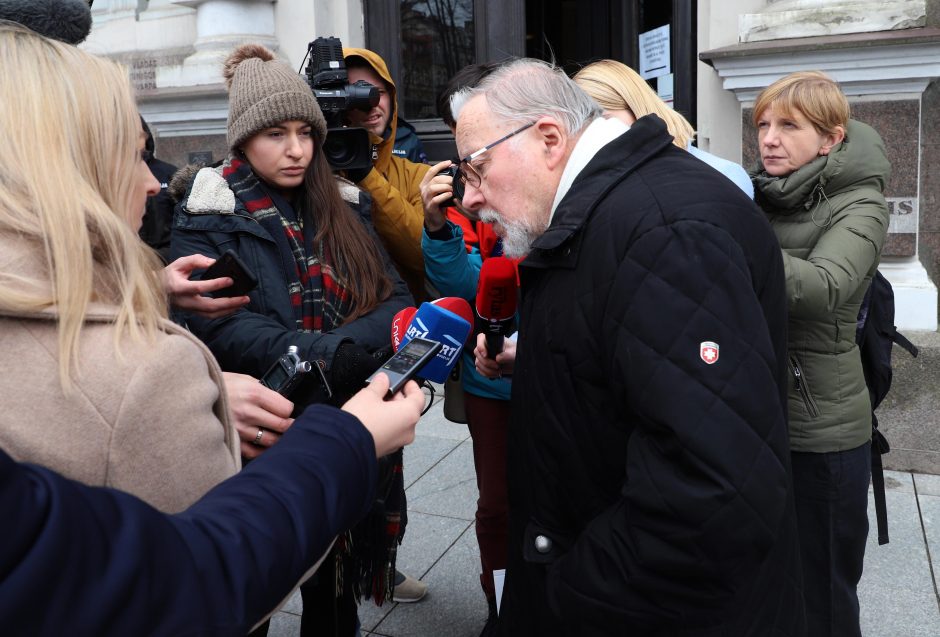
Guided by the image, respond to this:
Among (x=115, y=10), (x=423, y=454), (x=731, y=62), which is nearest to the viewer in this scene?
(x=731, y=62)

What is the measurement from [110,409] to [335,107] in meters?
1.98

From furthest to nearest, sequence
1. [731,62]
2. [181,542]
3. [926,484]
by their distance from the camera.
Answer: [731,62]
[926,484]
[181,542]

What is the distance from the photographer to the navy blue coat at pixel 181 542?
82 cm

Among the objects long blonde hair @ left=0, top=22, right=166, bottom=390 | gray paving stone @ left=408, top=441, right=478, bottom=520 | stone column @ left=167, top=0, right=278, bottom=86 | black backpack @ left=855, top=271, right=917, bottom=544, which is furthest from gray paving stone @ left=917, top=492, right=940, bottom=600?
stone column @ left=167, top=0, right=278, bottom=86

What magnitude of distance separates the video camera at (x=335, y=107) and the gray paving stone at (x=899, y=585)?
92.5 inches

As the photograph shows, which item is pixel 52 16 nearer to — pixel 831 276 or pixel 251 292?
pixel 251 292

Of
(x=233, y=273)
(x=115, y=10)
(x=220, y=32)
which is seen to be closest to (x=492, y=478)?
(x=233, y=273)

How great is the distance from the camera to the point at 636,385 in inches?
53.9

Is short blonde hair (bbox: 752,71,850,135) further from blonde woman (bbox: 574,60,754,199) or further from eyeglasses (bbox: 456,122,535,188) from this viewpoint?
eyeglasses (bbox: 456,122,535,188)

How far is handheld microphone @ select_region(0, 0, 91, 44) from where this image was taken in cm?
164

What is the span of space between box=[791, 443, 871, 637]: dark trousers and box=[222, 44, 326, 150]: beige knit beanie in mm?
1741

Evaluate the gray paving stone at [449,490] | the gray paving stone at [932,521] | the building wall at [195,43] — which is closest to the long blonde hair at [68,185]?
the gray paving stone at [449,490]

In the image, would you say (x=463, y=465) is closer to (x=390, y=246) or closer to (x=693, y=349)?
(x=390, y=246)

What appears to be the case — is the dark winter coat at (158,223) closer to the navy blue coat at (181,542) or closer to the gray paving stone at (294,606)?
the gray paving stone at (294,606)
